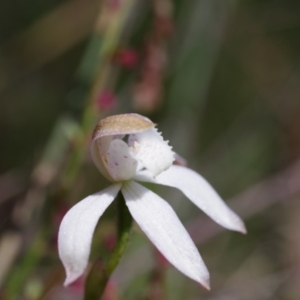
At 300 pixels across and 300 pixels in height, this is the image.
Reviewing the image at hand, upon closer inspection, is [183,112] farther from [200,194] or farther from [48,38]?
[200,194]

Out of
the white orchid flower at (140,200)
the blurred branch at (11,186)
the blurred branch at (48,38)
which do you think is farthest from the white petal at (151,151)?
the blurred branch at (48,38)

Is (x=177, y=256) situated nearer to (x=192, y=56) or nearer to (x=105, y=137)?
(x=105, y=137)

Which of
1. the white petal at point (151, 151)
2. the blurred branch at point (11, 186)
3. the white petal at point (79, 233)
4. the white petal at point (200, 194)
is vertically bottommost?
the blurred branch at point (11, 186)

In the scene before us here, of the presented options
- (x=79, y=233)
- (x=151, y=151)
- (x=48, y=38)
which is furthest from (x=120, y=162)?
(x=48, y=38)

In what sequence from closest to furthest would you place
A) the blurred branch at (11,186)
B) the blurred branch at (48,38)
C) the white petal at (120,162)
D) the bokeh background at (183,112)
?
the white petal at (120,162) → the bokeh background at (183,112) → the blurred branch at (11,186) → the blurred branch at (48,38)

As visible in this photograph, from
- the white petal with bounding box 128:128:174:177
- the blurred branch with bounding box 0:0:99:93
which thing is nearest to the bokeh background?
the blurred branch with bounding box 0:0:99:93

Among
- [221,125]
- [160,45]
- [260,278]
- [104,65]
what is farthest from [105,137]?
[221,125]

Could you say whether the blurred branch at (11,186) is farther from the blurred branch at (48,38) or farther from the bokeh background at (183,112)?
the blurred branch at (48,38)
